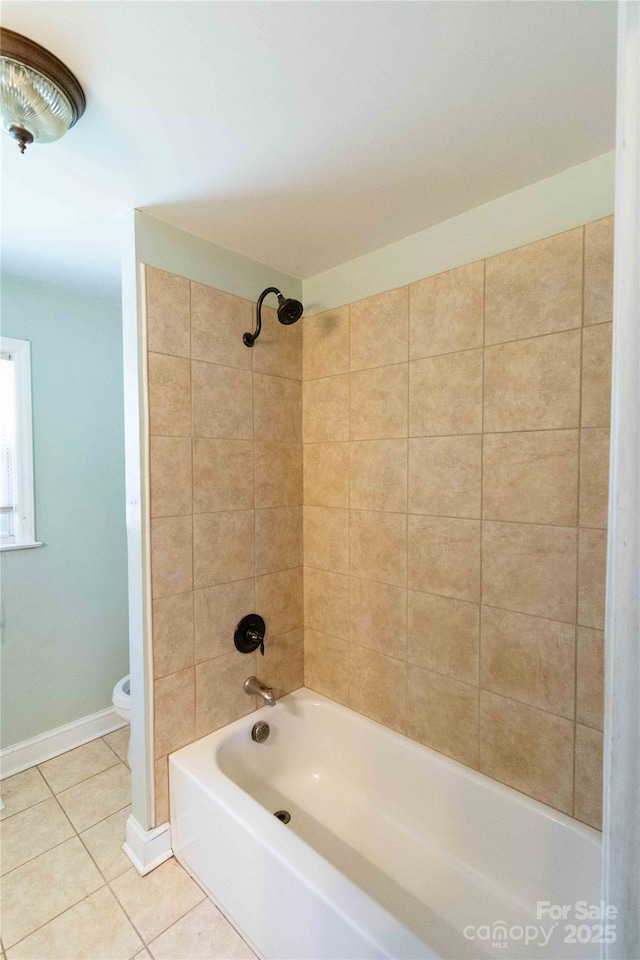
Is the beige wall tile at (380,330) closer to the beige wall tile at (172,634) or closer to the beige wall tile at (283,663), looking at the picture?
the beige wall tile at (172,634)

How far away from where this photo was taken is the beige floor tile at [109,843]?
59.8 inches

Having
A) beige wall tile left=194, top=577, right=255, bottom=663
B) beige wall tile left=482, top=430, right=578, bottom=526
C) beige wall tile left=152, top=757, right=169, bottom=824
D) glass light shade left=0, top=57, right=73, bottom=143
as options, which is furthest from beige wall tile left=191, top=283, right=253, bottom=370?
beige wall tile left=152, top=757, right=169, bottom=824

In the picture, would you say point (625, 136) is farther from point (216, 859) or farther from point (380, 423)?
point (216, 859)

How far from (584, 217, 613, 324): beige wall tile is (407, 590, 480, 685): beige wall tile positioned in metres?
0.99

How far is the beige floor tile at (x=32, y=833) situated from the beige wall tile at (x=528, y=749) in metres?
1.70

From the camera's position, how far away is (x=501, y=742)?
4.65 ft

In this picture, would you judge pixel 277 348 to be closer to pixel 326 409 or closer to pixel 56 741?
pixel 326 409

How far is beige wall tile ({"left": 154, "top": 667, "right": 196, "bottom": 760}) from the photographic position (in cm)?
153

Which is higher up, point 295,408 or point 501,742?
point 295,408

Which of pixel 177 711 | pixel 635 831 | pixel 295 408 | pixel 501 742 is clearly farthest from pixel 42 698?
pixel 635 831

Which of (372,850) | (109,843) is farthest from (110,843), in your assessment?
(372,850)

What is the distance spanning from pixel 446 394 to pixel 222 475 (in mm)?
931

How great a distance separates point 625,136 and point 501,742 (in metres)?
1.62

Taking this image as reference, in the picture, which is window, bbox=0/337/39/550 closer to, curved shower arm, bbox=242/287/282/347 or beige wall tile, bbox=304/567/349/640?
curved shower arm, bbox=242/287/282/347
